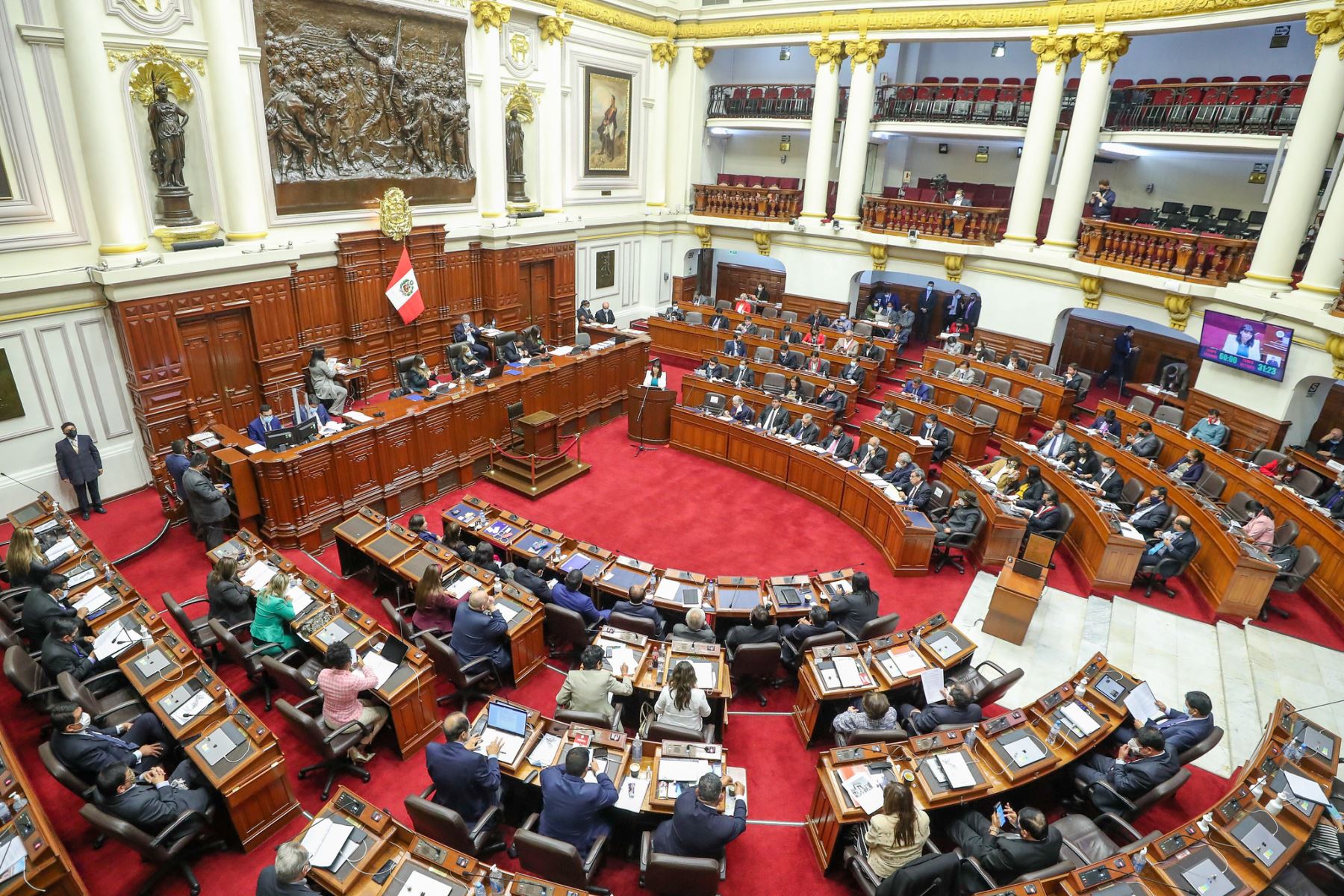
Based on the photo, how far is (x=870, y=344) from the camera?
17016 mm

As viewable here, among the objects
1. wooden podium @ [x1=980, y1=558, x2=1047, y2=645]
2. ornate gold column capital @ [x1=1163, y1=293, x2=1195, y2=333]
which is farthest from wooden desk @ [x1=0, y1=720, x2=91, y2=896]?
ornate gold column capital @ [x1=1163, y1=293, x2=1195, y2=333]

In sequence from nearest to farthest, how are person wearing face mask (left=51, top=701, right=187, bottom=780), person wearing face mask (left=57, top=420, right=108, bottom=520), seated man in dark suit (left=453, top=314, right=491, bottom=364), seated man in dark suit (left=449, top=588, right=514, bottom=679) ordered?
person wearing face mask (left=51, top=701, right=187, bottom=780) < seated man in dark suit (left=449, top=588, right=514, bottom=679) < person wearing face mask (left=57, top=420, right=108, bottom=520) < seated man in dark suit (left=453, top=314, right=491, bottom=364)

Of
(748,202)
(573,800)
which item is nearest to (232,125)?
(573,800)

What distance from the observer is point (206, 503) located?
9250 mm

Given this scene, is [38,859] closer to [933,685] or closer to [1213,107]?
[933,685]

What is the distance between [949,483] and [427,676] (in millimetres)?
8790

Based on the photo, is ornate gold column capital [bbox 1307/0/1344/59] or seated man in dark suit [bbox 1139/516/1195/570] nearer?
seated man in dark suit [bbox 1139/516/1195/570]

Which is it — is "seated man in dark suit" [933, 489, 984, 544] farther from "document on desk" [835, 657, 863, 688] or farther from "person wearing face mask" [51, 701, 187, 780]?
"person wearing face mask" [51, 701, 187, 780]

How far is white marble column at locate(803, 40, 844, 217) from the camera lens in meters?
18.5

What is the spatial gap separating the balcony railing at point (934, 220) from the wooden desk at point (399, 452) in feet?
→ 29.6

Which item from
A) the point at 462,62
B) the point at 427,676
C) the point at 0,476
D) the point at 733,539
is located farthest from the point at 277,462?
the point at 462,62

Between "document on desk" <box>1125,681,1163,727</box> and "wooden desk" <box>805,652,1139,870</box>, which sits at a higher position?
"document on desk" <box>1125,681,1163,727</box>

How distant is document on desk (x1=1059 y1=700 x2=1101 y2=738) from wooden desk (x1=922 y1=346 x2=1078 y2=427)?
933 centimetres

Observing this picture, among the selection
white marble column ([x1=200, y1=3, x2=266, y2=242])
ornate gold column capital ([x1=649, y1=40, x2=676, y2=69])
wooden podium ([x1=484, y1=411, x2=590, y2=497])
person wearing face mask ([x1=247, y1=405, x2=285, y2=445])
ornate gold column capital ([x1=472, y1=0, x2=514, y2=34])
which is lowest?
wooden podium ([x1=484, y1=411, x2=590, y2=497])
